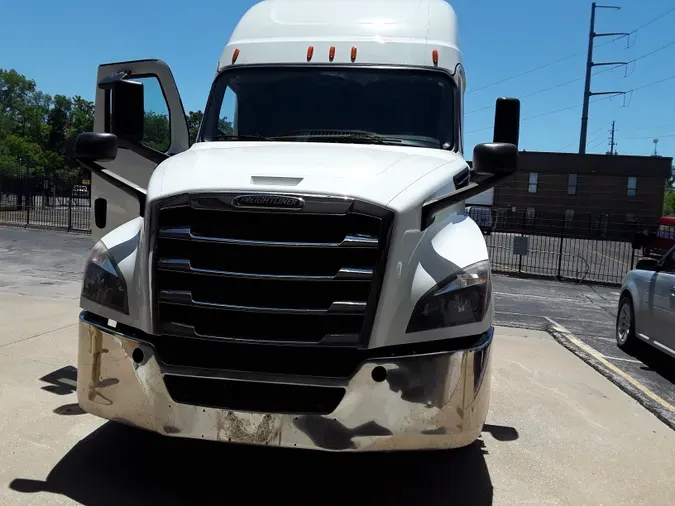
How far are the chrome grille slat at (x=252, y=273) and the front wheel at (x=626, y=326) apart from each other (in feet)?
20.8

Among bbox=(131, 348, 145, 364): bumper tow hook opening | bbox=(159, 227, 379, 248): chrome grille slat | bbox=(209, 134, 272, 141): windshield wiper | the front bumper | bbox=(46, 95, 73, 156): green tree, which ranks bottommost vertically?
the front bumper

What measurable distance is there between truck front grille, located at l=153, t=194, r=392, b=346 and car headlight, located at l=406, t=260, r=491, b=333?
249mm

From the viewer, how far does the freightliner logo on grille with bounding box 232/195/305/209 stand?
117 inches

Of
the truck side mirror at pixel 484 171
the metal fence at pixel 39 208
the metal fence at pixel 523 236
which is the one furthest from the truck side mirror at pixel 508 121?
the metal fence at pixel 39 208

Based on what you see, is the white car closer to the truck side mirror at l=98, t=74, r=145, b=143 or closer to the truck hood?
the truck hood

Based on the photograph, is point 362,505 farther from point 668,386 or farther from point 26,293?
point 26,293

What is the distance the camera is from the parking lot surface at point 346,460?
3641 mm

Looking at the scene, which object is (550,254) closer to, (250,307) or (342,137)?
(342,137)

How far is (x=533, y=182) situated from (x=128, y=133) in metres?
50.8

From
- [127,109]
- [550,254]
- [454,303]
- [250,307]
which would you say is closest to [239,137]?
[127,109]

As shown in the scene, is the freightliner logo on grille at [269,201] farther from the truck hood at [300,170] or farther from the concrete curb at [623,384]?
the concrete curb at [623,384]

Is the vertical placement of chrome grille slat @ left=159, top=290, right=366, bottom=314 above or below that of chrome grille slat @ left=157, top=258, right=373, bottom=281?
below

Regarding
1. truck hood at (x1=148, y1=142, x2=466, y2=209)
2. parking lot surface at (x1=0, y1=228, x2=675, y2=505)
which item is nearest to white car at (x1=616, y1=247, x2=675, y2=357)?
parking lot surface at (x1=0, y1=228, x2=675, y2=505)

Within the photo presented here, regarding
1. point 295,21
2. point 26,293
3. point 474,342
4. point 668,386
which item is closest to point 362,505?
point 474,342
